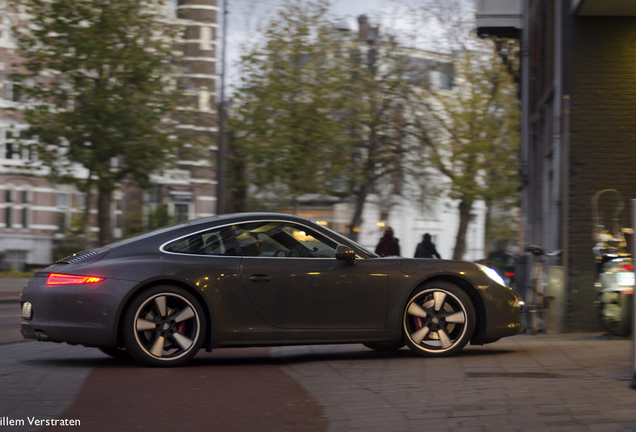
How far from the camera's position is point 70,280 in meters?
7.08

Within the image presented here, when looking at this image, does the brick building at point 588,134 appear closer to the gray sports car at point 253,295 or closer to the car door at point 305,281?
the gray sports car at point 253,295

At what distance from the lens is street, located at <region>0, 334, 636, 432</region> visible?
5.05m

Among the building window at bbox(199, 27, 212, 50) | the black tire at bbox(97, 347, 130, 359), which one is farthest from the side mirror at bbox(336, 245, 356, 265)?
the building window at bbox(199, 27, 212, 50)

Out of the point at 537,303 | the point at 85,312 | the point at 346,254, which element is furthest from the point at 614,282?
the point at 85,312

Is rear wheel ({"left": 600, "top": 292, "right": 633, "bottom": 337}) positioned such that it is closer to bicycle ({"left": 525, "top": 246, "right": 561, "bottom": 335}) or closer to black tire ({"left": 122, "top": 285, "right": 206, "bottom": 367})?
bicycle ({"left": 525, "top": 246, "right": 561, "bottom": 335})

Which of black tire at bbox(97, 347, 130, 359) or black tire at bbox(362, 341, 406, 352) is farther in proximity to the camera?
black tire at bbox(362, 341, 406, 352)

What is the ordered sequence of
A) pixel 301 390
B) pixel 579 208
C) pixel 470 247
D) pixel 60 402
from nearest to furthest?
pixel 60 402 → pixel 301 390 → pixel 579 208 → pixel 470 247

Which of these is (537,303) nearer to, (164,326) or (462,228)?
(164,326)

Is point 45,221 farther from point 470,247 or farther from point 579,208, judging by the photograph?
point 579,208

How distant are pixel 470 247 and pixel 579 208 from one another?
64175 millimetres

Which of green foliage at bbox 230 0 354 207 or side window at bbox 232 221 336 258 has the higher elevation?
green foliage at bbox 230 0 354 207

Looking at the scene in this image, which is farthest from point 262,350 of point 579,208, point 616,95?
point 616,95

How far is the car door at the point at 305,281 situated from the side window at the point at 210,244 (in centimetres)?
8

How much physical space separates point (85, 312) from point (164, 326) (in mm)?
626
